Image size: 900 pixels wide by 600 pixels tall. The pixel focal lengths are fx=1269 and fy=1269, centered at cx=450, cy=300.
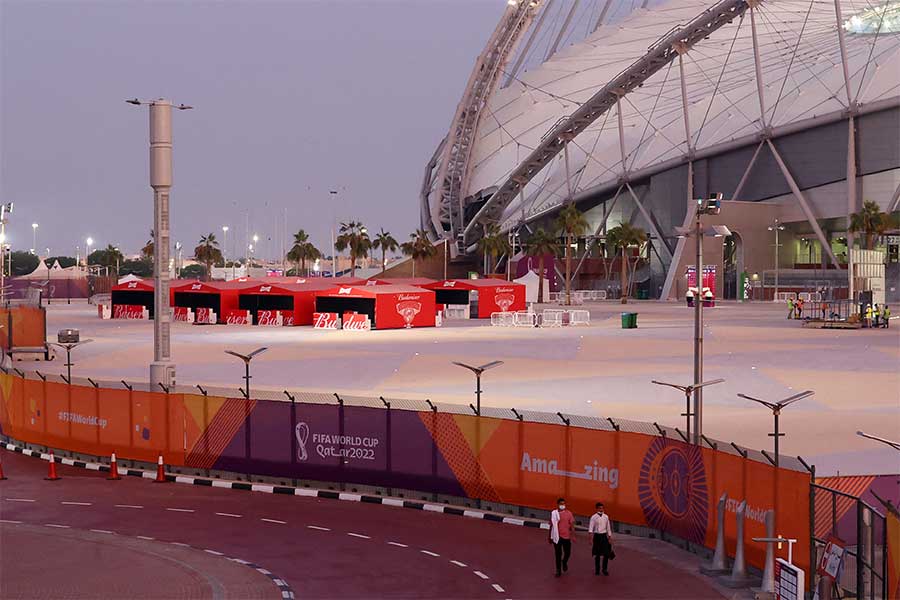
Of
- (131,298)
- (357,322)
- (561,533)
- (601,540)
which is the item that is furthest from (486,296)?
(561,533)

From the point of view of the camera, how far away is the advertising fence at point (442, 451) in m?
20.3

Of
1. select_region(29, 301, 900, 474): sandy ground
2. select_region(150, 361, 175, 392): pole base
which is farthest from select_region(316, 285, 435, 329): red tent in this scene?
select_region(150, 361, 175, 392): pole base

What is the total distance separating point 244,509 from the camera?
2456 cm

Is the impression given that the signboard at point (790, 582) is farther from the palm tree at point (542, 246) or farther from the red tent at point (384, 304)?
the palm tree at point (542, 246)

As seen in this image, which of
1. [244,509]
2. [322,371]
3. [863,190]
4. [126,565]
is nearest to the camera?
[126,565]

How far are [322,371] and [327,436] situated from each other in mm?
21557

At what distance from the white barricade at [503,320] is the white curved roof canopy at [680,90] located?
50.5 meters

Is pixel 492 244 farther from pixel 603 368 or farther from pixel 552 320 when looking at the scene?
pixel 603 368

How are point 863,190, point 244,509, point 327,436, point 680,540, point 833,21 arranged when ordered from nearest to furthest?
1. point 680,540
2. point 244,509
3. point 327,436
4. point 863,190
5. point 833,21

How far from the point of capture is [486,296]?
95.2 metres

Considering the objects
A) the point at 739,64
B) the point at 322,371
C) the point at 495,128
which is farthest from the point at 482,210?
the point at 322,371

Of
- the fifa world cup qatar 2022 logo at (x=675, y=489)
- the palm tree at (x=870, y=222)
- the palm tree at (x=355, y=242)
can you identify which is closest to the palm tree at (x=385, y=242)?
the palm tree at (x=355, y=242)

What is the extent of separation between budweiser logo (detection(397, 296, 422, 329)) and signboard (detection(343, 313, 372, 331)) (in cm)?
228

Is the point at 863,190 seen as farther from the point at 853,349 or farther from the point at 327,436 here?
the point at 327,436
